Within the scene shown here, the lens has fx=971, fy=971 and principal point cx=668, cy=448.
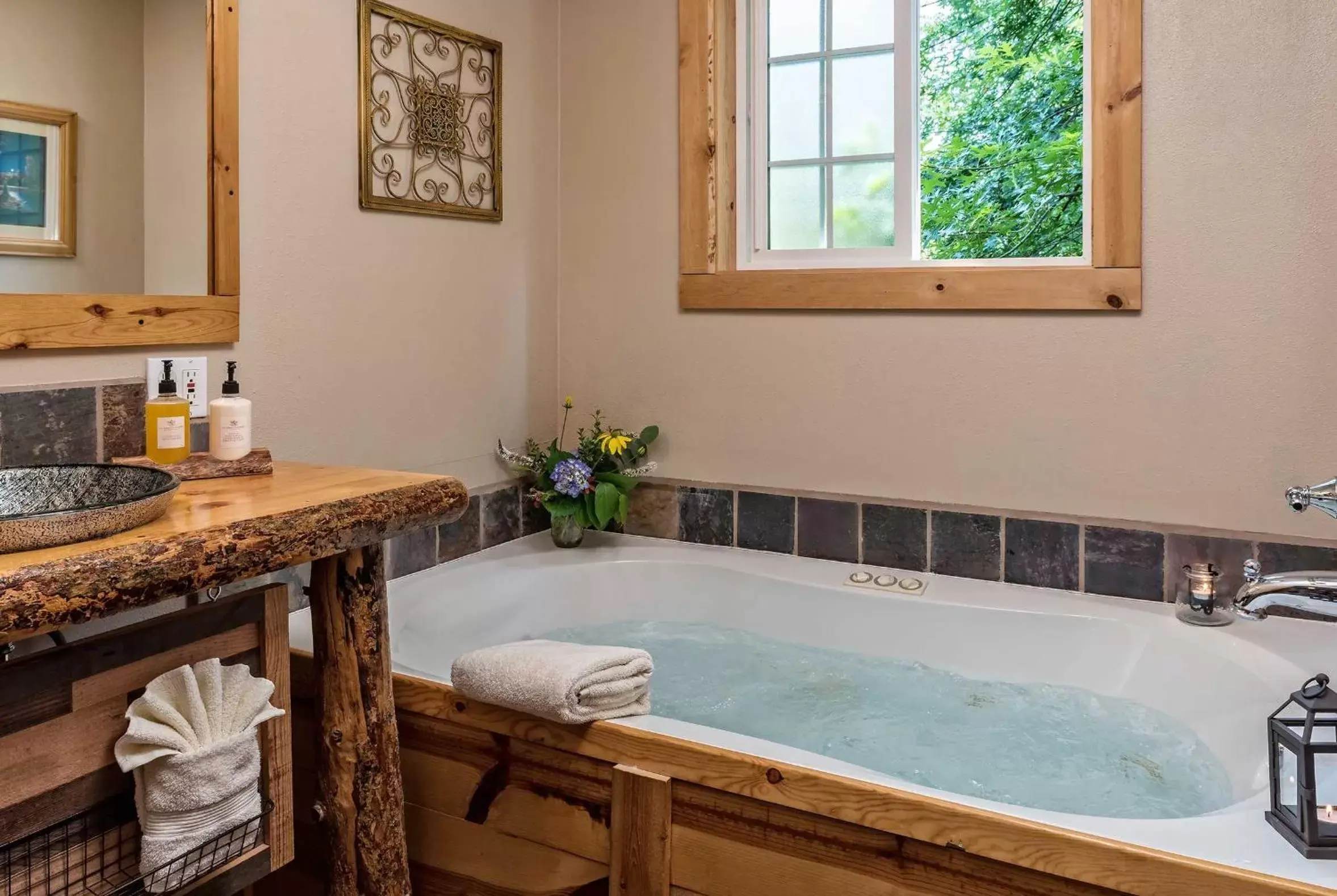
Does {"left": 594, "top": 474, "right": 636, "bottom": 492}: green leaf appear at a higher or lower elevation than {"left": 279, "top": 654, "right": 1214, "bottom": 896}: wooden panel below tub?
higher

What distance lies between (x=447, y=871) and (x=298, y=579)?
2.42 feet

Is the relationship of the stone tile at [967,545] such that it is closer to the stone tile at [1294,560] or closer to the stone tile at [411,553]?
the stone tile at [1294,560]

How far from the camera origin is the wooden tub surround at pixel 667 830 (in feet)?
4.12

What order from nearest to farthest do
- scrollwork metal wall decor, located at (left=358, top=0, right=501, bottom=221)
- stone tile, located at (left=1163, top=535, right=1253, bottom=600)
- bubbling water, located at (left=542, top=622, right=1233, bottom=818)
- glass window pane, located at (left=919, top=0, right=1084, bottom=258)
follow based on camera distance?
bubbling water, located at (left=542, top=622, right=1233, bottom=818), stone tile, located at (left=1163, top=535, right=1253, bottom=600), scrollwork metal wall decor, located at (left=358, top=0, right=501, bottom=221), glass window pane, located at (left=919, top=0, right=1084, bottom=258)

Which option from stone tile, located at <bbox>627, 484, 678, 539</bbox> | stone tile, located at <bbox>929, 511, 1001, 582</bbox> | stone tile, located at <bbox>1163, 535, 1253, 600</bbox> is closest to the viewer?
stone tile, located at <bbox>1163, 535, 1253, 600</bbox>

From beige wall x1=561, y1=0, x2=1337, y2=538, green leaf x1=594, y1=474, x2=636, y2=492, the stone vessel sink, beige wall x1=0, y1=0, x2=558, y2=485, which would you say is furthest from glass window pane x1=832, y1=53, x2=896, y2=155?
the stone vessel sink

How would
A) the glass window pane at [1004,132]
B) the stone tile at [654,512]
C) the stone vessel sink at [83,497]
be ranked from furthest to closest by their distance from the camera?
the glass window pane at [1004,132]
the stone tile at [654,512]
the stone vessel sink at [83,497]

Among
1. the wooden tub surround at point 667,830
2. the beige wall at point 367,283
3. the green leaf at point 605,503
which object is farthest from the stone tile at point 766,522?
the wooden tub surround at point 667,830

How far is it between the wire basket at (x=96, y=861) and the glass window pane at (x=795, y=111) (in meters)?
2.14

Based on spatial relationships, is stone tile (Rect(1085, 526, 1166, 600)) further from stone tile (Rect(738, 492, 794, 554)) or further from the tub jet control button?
stone tile (Rect(738, 492, 794, 554))

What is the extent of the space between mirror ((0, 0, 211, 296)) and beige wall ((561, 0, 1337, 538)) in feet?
3.99

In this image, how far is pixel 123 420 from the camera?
175 cm

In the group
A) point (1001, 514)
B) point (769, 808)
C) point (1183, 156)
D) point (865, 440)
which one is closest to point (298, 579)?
point (769, 808)

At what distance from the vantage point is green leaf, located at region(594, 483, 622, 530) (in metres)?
2.65
